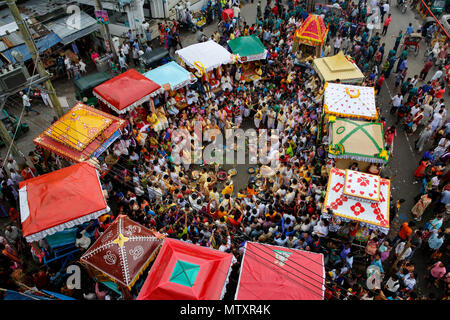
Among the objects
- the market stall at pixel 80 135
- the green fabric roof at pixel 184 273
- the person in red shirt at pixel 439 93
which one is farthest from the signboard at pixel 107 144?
the person in red shirt at pixel 439 93

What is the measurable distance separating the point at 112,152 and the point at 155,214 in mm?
3596

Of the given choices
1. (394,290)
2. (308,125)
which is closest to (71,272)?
(394,290)

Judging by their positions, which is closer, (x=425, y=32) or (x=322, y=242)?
(x=322, y=242)

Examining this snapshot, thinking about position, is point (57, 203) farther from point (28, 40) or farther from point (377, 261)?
point (377, 261)

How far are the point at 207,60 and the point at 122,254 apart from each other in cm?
1016

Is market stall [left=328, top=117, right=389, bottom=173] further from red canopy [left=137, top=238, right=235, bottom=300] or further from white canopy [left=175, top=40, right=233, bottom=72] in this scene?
white canopy [left=175, top=40, right=233, bottom=72]

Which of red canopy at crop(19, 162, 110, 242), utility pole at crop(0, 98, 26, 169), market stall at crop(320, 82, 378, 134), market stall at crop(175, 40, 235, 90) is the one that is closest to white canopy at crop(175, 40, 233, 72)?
market stall at crop(175, 40, 235, 90)

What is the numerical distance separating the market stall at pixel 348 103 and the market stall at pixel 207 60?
207 inches

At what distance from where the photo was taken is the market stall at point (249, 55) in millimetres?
15820

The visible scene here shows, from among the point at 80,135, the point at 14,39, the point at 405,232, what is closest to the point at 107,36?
the point at 14,39

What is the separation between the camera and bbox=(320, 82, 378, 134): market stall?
12.0m

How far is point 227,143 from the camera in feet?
45.1

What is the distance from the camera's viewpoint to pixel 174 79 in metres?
13.9

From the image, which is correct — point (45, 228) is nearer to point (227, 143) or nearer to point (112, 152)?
point (112, 152)
